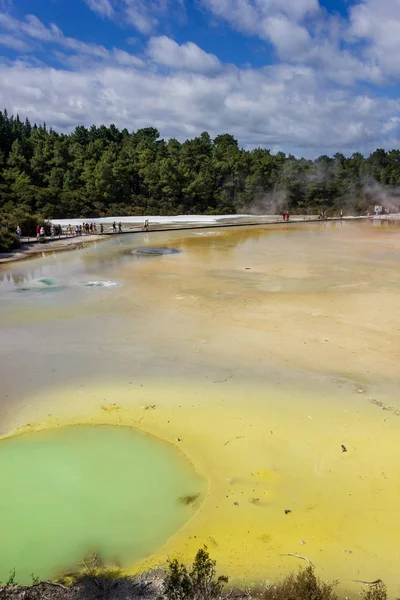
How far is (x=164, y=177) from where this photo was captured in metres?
56.1

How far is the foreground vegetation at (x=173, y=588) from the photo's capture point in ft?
12.9

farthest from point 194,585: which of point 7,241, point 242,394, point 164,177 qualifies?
point 164,177

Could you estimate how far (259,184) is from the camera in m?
62.6

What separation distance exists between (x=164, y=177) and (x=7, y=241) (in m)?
32.6

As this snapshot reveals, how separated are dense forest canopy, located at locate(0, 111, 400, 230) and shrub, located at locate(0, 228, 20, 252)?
13.4 meters

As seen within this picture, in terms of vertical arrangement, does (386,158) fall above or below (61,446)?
above

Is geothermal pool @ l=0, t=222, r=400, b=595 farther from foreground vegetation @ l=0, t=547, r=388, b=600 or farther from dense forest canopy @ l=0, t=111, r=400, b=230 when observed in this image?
dense forest canopy @ l=0, t=111, r=400, b=230

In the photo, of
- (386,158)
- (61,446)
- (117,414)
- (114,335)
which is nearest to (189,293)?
(114,335)

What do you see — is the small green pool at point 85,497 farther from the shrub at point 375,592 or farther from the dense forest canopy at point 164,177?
the dense forest canopy at point 164,177

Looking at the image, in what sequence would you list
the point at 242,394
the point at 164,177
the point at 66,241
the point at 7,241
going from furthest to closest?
the point at 164,177 → the point at 66,241 → the point at 7,241 → the point at 242,394

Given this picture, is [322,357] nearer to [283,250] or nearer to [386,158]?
[283,250]

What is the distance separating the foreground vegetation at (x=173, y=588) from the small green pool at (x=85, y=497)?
44cm

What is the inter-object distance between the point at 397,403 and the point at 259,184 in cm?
5711

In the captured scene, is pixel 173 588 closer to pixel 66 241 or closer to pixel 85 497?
pixel 85 497
